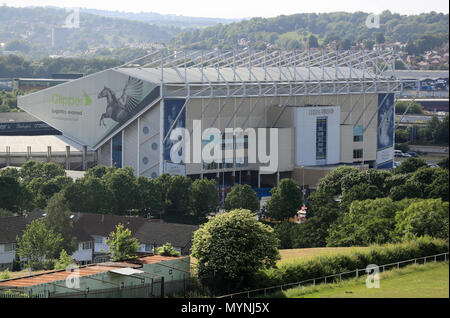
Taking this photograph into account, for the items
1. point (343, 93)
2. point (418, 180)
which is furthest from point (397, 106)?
point (418, 180)

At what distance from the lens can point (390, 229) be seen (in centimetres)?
3784

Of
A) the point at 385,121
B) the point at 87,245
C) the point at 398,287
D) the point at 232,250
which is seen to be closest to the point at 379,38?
the point at 385,121

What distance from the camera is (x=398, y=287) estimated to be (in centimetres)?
2514

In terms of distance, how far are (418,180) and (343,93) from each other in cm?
2264

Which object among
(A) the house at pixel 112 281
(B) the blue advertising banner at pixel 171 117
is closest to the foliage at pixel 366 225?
(A) the house at pixel 112 281

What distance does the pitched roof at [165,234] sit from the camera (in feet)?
145

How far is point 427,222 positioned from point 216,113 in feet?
114

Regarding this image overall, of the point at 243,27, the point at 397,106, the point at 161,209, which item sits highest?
the point at 243,27

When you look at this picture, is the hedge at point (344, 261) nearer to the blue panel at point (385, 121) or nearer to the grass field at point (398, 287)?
the grass field at point (398, 287)

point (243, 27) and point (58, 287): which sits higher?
point (243, 27)

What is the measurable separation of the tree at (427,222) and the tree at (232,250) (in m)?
6.18

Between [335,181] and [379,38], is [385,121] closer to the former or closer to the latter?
[335,181]

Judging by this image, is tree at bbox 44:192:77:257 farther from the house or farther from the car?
the car
